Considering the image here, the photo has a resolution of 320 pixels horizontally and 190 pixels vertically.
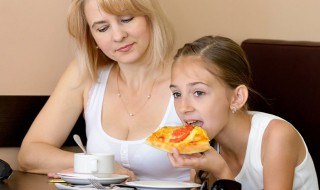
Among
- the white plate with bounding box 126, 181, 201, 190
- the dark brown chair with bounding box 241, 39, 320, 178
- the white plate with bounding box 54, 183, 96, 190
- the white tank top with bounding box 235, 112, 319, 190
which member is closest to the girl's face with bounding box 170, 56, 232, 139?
the white tank top with bounding box 235, 112, 319, 190

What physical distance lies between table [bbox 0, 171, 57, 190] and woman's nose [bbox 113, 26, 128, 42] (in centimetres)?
49

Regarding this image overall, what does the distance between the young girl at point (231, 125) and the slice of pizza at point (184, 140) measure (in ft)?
0.13

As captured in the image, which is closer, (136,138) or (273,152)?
(273,152)

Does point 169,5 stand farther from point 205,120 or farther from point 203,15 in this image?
point 205,120

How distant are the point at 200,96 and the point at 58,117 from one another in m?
0.74

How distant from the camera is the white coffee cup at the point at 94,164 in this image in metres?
1.87

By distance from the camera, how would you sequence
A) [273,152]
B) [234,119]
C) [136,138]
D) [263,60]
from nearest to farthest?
[273,152], [234,119], [136,138], [263,60]

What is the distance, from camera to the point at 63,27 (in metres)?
2.67

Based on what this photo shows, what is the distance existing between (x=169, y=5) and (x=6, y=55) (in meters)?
0.67

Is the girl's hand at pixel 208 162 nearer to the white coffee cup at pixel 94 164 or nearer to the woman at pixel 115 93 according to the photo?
the white coffee cup at pixel 94 164

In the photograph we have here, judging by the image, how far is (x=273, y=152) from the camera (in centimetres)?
197

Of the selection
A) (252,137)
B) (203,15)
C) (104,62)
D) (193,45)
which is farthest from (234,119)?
(203,15)

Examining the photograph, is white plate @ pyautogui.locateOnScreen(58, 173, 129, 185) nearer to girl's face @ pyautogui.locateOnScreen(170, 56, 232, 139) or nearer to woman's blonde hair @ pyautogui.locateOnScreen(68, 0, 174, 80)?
girl's face @ pyautogui.locateOnScreen(170, 56, 232, 139)

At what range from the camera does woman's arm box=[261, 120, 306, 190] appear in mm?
1943
